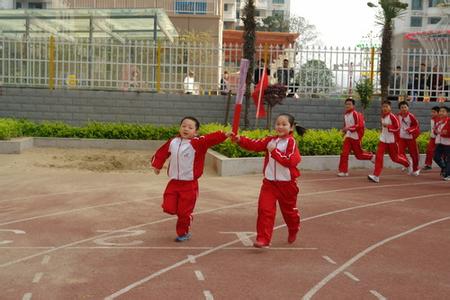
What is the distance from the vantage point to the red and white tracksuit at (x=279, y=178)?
24.8ft

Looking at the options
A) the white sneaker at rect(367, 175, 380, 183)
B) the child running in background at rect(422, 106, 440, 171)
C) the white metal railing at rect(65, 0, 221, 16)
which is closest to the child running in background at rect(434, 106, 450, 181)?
the child running in background at rect(422, 106, 440, 171)

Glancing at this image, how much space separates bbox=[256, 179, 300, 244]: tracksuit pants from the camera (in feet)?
24.5

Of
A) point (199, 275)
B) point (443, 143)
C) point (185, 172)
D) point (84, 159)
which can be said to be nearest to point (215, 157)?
point (84, 159)

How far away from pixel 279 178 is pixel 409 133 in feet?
27.1

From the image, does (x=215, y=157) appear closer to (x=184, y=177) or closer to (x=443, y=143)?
(x=443, y=143)

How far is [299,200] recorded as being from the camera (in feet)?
36.0

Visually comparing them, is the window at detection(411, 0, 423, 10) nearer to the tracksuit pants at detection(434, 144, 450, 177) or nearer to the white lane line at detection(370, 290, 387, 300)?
the tracksuit pants at detection(434, 144, 450, 177)

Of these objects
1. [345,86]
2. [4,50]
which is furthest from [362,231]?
[4,50]

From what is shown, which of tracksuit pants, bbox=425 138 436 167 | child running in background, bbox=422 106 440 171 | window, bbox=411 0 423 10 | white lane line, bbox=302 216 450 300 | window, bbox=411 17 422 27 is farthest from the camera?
window, bbox=411 0 423 10

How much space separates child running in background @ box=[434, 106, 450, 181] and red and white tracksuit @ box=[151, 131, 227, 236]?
7966 millimetres

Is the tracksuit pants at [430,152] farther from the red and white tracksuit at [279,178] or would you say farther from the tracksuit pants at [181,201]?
the tracksuit pants at [181,201]

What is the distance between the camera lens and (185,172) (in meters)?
7.85

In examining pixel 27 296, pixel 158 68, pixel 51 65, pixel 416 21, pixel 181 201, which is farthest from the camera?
pixel 416 21

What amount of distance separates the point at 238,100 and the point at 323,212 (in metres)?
3.04
